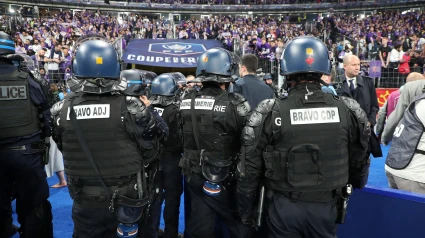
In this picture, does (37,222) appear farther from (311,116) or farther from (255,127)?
(311,116)

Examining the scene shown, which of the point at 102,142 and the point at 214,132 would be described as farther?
the point at 214,132

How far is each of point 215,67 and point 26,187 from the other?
2203mm

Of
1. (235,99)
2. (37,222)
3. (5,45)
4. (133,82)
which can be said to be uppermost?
(5,45)

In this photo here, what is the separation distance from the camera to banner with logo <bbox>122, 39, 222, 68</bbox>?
1161 cm

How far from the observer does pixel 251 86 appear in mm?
4684

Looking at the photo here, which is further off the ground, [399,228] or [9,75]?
[9,75]

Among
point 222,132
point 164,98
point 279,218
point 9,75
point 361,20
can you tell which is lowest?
point 279,218

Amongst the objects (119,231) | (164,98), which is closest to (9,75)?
(164,98)

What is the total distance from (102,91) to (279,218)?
61.1 inches

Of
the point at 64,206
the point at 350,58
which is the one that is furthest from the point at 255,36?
the point at 64,206

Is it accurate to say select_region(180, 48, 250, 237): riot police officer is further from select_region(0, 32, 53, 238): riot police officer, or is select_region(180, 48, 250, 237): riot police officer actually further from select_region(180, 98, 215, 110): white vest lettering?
select_region(0, 32, 53, 238): riot police officer

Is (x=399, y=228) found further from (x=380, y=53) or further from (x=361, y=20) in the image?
(x=361, y=20)

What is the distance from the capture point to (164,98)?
3834 mm

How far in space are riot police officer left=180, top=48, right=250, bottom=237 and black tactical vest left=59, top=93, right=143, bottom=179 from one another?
26.7 inches
